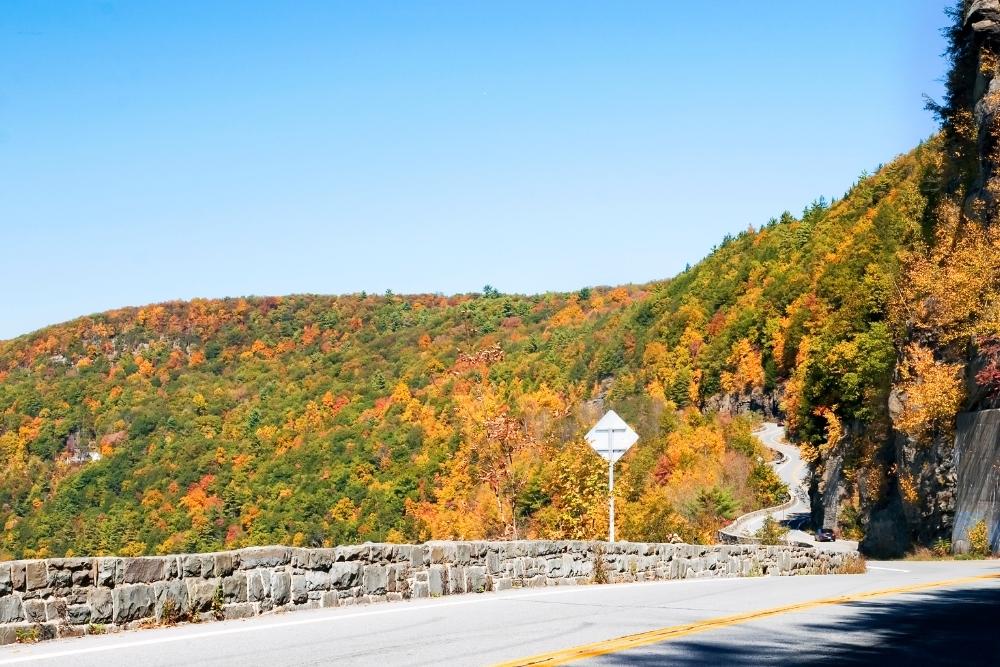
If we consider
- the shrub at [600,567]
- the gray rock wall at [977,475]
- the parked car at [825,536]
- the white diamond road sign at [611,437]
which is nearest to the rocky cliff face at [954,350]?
the gray rock wall at [977,475]

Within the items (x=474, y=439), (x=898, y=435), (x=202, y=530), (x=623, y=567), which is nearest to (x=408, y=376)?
(x=202, y=530)

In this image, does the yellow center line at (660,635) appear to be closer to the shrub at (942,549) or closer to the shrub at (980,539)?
the shrub at (980,539)

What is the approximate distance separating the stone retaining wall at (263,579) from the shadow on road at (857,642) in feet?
15.4

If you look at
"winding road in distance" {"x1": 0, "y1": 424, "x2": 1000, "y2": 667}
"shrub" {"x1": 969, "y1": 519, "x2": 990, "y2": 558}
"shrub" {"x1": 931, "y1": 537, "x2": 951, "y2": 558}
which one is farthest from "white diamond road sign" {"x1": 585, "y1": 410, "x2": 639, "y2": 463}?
"shrub" {"x1": 931, "y1": 537, "x2": 951, "y2": 558}

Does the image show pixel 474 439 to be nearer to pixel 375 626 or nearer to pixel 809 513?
pixel 375 626

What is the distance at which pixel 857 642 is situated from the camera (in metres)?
9.09

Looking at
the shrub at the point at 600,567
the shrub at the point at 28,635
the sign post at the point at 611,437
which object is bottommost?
the shrub at the point at 600,567

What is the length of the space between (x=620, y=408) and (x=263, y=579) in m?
92.1

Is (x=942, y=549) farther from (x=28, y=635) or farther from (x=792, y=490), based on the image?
(x=792, y=490)

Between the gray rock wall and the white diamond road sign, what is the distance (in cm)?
1397

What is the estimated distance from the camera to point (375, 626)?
10.2 m

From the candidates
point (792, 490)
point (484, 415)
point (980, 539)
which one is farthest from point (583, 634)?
point (792, 490)

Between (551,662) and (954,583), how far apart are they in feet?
35.4

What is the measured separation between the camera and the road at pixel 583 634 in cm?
819
